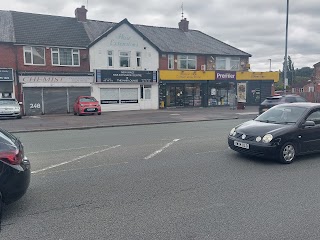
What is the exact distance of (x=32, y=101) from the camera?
2075 centimetres

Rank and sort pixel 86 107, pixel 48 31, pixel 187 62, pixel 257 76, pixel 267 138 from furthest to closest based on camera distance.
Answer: pixel 257 76 → pixel 187 62 → pixel 48 31 → pixel 86 107 → pixel 267 138

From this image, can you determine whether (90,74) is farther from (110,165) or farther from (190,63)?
(110,165)

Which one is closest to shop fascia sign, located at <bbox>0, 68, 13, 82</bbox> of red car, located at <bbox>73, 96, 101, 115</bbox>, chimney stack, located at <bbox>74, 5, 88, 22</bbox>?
red car, located at <bbox>73, 96, 101, 115</bbox>

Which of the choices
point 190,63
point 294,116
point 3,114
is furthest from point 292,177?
point 190,63

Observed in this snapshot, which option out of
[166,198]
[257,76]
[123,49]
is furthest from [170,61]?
[166,198]

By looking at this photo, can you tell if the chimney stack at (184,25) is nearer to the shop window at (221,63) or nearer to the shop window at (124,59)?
the shop window at (221,63)

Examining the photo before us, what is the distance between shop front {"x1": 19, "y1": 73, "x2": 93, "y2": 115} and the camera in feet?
67.6

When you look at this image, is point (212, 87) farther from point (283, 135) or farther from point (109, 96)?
point (283, 135)

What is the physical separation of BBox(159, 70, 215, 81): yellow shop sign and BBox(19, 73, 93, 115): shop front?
647 centimetres

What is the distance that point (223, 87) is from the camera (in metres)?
28.2

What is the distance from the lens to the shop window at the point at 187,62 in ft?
86.5

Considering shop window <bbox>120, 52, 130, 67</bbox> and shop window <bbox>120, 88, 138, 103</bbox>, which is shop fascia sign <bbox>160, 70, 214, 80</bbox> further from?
shop window <bbox>120, 52, 130, 67</bbox>

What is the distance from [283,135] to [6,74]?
19.8 meters

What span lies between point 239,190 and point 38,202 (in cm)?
312
